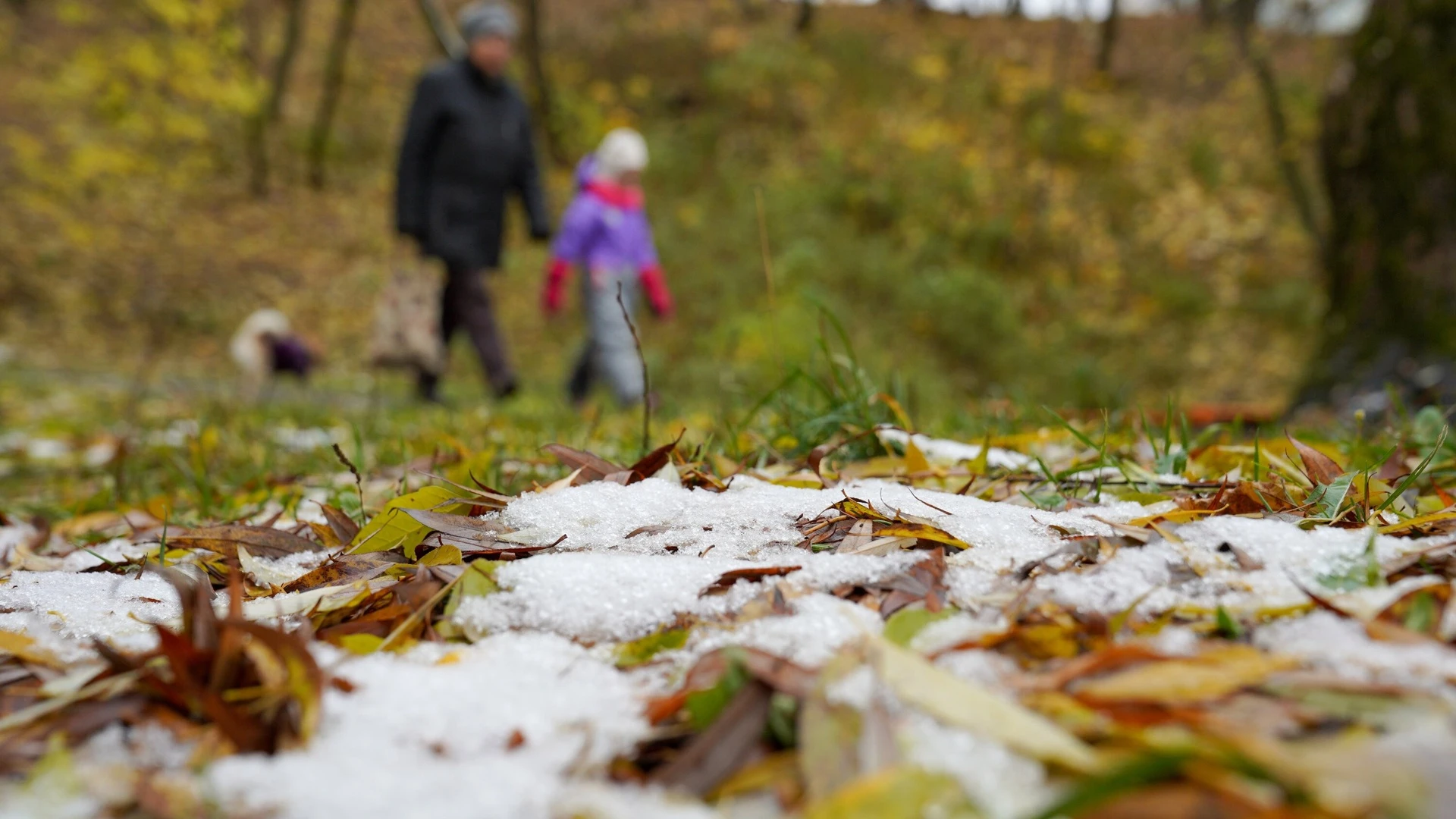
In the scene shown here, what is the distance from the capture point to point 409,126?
5848 mm

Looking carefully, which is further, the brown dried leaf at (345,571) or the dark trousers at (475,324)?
the dark trousers at (475,324)

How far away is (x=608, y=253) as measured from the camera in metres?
6.02

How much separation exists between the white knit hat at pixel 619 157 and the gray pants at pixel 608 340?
0.68 meters

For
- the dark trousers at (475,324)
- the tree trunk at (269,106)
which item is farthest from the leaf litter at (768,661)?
the tree trunk at (269,106)

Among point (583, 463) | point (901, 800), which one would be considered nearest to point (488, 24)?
point (583, 463)

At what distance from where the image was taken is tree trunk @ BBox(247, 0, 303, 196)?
633 inches

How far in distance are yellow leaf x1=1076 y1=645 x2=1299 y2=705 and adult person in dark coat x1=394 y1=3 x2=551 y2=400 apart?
566cm

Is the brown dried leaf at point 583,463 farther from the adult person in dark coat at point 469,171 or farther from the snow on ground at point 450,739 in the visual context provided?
the adult person in dark coat at point 469,171

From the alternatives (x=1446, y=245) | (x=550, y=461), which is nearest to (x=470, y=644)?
(x=550, y=461)

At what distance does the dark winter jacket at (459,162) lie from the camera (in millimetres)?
5832

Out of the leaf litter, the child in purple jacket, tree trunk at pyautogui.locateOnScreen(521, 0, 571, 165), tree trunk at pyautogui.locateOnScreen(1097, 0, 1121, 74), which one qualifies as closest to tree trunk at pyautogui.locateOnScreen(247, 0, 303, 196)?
tree trunk at pyautogui.locateOnScreen(521, 0, 571, 165)

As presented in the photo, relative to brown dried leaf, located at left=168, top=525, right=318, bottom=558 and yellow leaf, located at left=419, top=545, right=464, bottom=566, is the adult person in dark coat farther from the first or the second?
yellow leaf, located at left=419, top=545, right=464, bottom=566

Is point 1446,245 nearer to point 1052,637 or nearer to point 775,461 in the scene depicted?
point 775,461

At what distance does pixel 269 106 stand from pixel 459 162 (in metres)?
13.7
